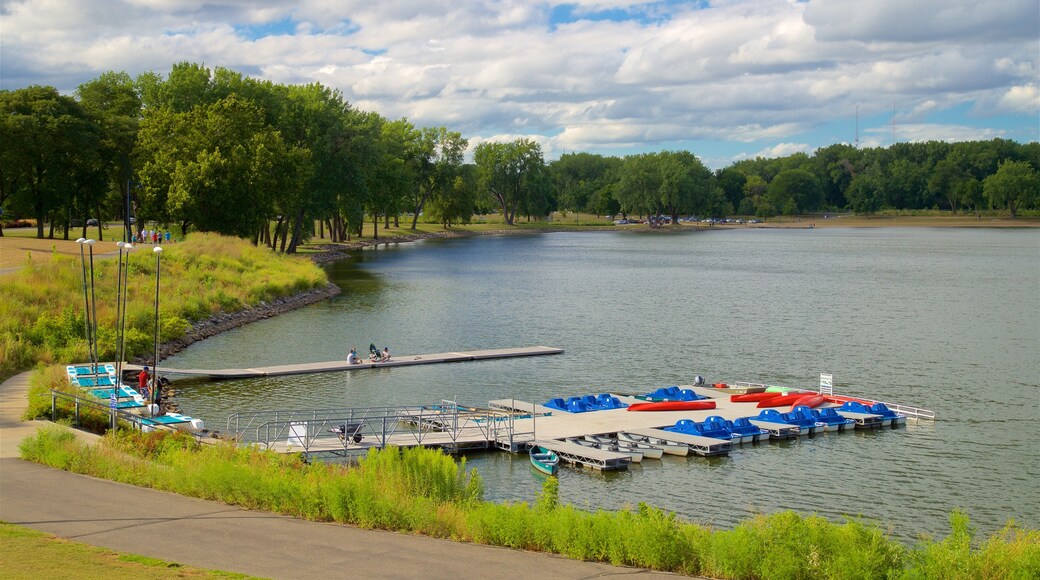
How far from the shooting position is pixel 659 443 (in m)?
32.6

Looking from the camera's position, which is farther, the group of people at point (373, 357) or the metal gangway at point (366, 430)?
the group of people at point (373, 357)

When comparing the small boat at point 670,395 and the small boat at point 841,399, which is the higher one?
the small boat at point 670,395

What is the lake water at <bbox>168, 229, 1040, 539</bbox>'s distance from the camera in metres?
28.0

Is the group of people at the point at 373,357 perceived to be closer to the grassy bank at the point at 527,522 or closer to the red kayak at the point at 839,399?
the red kayak at the point at 839,399

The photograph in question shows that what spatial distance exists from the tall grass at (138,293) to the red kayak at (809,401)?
91.5ft

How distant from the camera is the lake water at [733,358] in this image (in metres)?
28.0

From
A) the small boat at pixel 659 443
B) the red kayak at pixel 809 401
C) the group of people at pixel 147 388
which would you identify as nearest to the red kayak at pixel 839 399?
the red kayak at pixel 809 401

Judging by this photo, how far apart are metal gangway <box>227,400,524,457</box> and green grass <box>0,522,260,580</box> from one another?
12.4 metres

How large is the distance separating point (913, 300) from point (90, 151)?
2643 inches

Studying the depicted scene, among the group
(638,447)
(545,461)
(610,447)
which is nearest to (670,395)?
(638,447)

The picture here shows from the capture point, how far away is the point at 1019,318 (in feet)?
211

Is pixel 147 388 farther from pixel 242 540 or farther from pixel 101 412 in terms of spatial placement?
pixel 242 540

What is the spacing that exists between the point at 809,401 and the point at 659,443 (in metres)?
8.94

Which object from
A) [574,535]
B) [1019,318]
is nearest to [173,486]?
[574,535]
